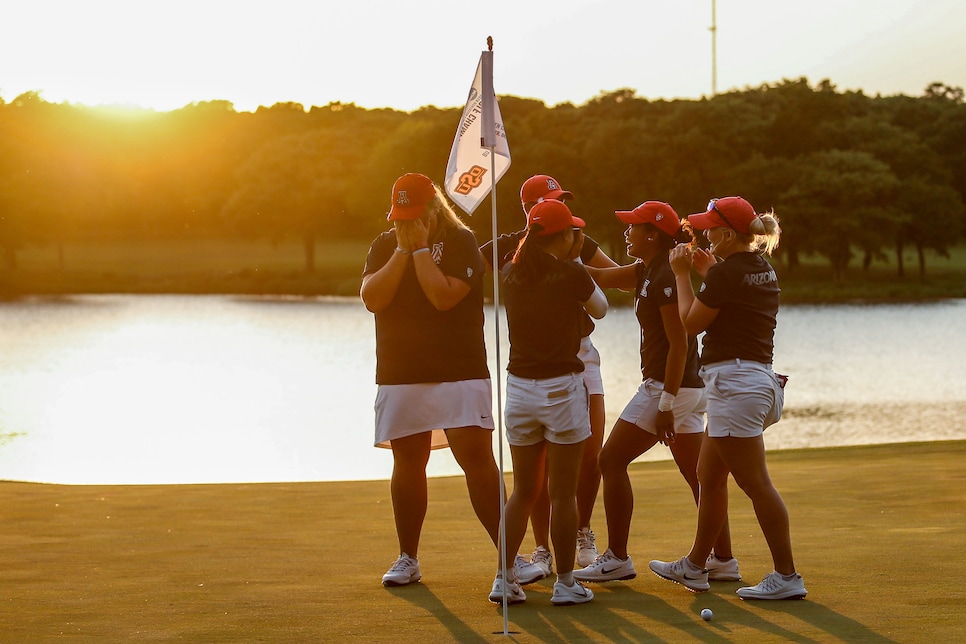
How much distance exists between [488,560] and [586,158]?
68252mm

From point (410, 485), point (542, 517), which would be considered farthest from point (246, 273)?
point (410, 485)

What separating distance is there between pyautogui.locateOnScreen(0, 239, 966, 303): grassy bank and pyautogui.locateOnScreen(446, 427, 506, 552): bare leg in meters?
61.8

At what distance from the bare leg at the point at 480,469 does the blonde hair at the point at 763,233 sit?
156cm

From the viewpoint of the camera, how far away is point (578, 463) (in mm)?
5508

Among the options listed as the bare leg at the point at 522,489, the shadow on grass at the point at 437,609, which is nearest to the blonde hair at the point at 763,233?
the bare leg at the point at 522,489

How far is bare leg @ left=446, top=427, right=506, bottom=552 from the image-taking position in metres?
5.90

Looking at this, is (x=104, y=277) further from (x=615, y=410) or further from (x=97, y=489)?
(x=97, y=489)

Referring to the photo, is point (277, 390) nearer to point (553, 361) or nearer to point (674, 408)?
point (674, 408)

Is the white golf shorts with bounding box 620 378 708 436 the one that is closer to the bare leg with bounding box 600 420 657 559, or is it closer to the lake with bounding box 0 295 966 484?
the bare leg with bounding box 600 420 657 559

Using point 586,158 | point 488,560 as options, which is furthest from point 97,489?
point 586,158

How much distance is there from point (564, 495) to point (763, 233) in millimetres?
1505

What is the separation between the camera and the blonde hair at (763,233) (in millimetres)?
5566

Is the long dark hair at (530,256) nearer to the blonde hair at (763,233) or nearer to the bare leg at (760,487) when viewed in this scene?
the blonde hair at (763,233)

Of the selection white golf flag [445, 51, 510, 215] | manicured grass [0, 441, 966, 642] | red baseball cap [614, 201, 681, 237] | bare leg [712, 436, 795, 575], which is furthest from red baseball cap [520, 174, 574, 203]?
manicured grass [0, 441, 966, 642]
